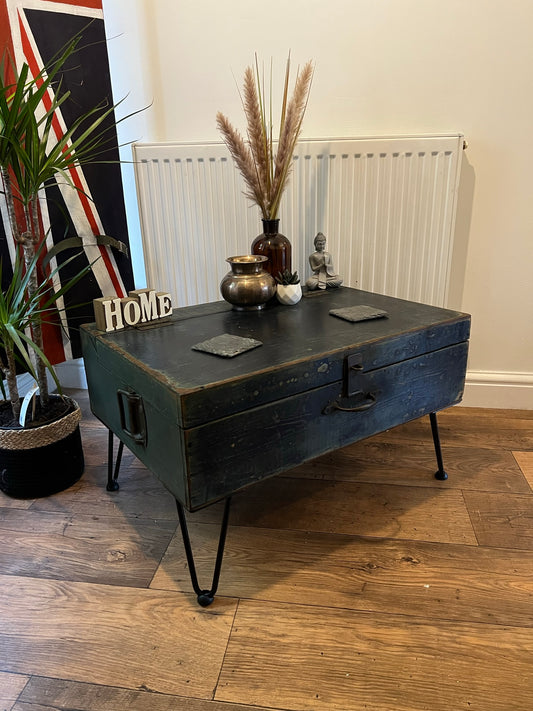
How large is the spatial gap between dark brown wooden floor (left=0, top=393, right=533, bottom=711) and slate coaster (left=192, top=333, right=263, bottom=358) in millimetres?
548

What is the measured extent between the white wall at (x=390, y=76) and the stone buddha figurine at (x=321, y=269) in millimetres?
510

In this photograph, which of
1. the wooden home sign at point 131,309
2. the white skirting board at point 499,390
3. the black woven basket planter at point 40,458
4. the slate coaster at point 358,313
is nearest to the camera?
the wooden home sign at point 131,309

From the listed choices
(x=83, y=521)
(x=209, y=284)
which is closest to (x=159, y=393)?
(x=83, y=521)

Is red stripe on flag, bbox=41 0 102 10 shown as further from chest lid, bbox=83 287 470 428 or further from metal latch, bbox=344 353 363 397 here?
metal latch, bbox=344 353 363 397

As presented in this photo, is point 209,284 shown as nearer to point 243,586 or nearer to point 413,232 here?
point 413,232

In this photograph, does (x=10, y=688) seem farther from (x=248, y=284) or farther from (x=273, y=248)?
(x=273, y=248)

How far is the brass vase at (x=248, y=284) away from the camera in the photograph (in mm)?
1487

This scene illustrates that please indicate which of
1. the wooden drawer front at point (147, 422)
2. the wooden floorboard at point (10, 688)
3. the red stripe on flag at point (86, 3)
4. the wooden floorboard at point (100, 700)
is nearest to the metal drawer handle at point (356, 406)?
the wooden drawer front at point (147, 422)

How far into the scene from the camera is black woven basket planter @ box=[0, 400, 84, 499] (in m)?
1.55

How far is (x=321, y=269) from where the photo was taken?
5.69 feet

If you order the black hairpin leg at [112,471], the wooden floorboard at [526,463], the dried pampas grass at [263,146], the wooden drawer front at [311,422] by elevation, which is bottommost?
the wooden floorboard at [526,463]

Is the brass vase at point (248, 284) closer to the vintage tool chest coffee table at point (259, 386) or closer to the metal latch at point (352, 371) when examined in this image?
the vintage tool chest coffee table at point (259, 386)

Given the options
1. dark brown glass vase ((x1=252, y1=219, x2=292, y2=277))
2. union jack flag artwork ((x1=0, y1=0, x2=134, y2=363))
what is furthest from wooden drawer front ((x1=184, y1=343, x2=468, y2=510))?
union jack flag artwork ((x1=0, y1=0, x2=134, y2=363))

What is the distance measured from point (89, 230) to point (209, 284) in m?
0.52
